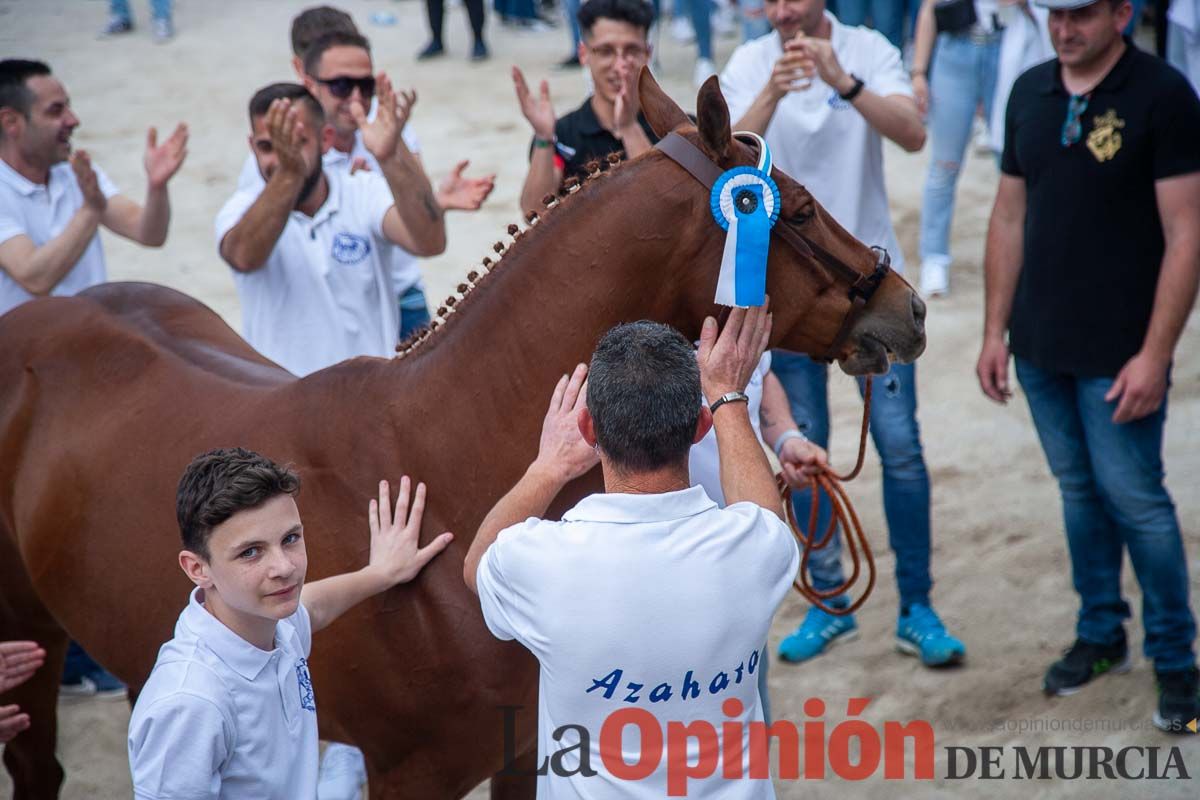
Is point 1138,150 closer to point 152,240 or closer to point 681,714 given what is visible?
point 681,714

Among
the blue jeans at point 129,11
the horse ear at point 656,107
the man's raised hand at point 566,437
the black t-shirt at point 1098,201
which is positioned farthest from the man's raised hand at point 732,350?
the blue jeans at point 129,11

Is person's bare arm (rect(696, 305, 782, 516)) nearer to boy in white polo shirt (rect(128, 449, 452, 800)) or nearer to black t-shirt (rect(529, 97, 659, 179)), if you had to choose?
boy in white polo shirt (rect(128, 449, 452, 800))

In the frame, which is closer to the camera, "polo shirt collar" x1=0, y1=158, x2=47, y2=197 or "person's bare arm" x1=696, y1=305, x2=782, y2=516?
"person's bare arm" x1=696, y1=305, x2=782, y2=516

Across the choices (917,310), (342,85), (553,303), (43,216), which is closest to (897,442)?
(917,310)

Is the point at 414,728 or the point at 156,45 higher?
the point at 156,45

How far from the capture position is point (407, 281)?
18.9ft

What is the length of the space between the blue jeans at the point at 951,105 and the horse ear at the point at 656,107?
17.8ft

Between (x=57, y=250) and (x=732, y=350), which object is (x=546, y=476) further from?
(x=57, y=250)

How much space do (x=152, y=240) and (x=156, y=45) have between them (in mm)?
10342

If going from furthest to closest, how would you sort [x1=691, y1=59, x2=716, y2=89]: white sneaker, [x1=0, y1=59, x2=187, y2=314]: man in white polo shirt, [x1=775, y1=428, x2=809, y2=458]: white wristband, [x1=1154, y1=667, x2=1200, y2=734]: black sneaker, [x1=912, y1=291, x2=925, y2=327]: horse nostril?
[x1=691, y1=59, x2=716, y2=89]: white sneaker
[x1=0, y1=59, x2=187, y2=314]: man in white polo shirt
[x1=1154, y1=667, x2=1200, y2=734]: black sneaker
[x1=775, y1=428, x2=809, y2=458]: white wristband
[x1=912, y1=291, x2=925, y2=327]: horse nostril

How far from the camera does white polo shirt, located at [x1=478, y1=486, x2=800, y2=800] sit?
2340 millimetres

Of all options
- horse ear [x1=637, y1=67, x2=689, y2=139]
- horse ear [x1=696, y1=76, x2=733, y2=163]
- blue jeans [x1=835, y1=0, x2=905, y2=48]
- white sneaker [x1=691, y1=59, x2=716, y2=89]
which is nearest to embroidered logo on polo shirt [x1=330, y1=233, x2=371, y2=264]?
horse ear [x1=637, y1=67, x2=689, y2=139]

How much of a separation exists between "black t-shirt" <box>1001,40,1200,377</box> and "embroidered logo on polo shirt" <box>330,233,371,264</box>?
2.51 metres

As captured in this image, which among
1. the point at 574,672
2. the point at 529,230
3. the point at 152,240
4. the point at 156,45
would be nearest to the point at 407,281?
the point at 152,240
